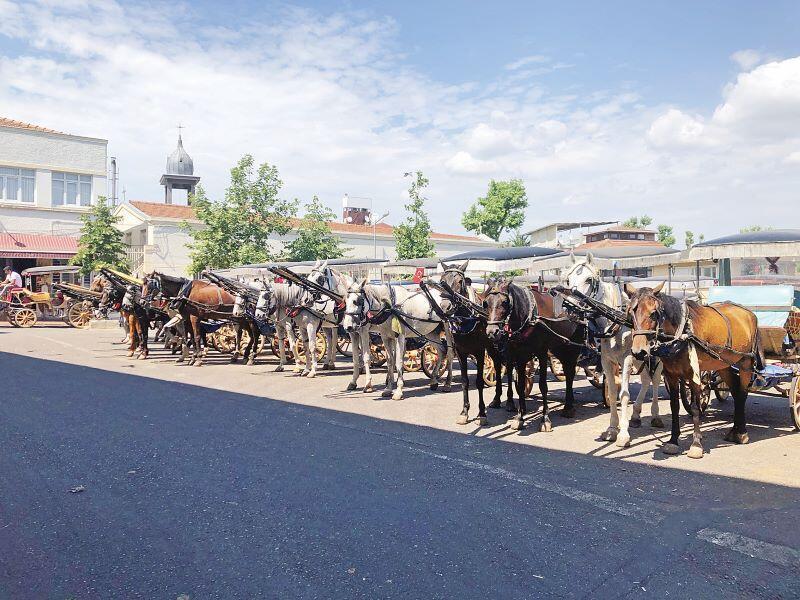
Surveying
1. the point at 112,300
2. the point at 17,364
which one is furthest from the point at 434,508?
the point at 112,300

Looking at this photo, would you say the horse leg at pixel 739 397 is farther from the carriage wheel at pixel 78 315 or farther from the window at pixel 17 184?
the window at pixel 17 184

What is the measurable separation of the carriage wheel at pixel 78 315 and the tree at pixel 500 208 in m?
30.3

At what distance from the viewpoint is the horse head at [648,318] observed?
6.34m

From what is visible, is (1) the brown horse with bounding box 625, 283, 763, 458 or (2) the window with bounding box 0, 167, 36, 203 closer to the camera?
(1) the brown horse with bounding box 625, 283, 763, 458

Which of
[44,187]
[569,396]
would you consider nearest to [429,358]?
[569,396]

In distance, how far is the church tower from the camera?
5100cm

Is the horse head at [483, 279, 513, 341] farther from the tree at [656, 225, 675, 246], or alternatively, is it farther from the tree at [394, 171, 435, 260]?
the tree at [656, 225, 675, 246]

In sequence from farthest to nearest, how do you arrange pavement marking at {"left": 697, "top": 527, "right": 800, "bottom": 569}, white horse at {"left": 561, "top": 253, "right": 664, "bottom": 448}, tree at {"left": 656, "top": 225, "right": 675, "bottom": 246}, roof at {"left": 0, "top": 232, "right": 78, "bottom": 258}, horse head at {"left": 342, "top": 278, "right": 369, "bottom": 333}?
tree at {"left": 656, "top": 225, "right": 675, "bottom": 246}
roof at {"left": 0, "top": 232, "right": 78, "bottom": 258}
horse head at {"left": 342, "top": 278, "right": 369, "bottom": 333}
white horse at {"left": 561, "top": 253, "right": 664, "bottom": 448}
pavement marking at {"left": 697, "top": 527, "right": 800, "bottom": 569}

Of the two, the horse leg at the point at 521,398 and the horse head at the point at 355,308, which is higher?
the horse head at the point at 355,308

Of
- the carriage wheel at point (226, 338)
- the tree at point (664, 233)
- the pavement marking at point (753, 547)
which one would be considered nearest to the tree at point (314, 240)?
the carriage wheel at point (226, 338)

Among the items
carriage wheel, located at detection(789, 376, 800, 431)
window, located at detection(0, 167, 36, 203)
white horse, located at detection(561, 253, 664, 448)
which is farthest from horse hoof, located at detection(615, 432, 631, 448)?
window, located at detection(0, 167, 36, 203)

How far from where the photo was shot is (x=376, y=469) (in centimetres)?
615

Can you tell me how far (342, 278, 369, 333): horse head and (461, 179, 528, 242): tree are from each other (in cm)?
3744

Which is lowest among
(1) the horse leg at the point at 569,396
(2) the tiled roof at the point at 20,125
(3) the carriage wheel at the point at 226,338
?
(1) the horse leg at the point at 569,396
